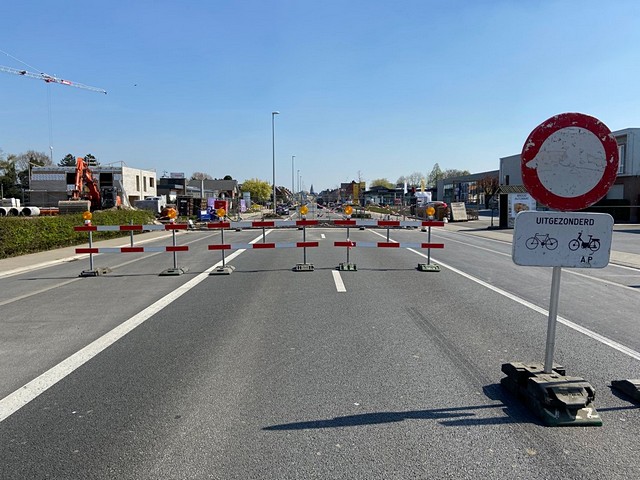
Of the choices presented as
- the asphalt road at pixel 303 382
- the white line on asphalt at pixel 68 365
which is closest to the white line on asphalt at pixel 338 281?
the asphalt road at pixel 303 382

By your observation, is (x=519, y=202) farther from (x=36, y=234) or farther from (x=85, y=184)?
(x=85, y=184)

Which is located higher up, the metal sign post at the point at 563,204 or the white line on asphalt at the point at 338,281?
the metal sign post at the point at 563,204

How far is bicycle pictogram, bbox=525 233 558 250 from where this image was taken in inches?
167

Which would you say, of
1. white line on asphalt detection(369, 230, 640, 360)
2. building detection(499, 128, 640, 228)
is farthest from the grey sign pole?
building detection(499, 128, 640, 228)

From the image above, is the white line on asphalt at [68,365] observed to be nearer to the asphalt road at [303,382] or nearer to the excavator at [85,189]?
the asphalt road at [303,382]

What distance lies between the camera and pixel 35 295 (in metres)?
9.88

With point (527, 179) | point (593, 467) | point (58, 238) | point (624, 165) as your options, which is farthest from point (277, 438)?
point (624, 165)

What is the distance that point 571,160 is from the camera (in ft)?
13.6

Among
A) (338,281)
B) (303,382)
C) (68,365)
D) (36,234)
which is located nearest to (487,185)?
(36,234)

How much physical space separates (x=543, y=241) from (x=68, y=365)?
202 inches

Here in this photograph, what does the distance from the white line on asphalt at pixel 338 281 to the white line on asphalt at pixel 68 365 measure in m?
3.35

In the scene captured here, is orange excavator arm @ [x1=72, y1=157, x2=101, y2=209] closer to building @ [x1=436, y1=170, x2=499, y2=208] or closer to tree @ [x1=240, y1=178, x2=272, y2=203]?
building @ [x1=436, y1=170, x2=499, y2=208]

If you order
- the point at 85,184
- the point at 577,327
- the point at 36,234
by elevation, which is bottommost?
the point at 577,327

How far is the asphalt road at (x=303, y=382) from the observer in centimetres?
336
